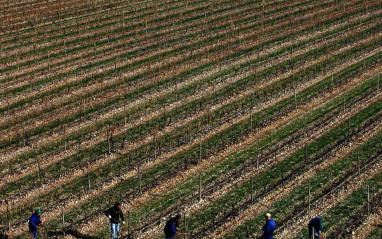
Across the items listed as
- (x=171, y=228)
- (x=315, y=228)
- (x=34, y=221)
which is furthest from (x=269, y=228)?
(x=34, y=221)

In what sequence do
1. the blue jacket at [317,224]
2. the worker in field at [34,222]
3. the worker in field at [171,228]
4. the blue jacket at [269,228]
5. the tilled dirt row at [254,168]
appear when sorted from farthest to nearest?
the tilled dirt row at [254,168] → the worker in field at [34,222] → the worker in field at [171,228] → the blue jacket at [317,224] → the blue jacket at [269,228]

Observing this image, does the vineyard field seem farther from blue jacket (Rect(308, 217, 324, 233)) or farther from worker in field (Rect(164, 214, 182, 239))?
worker in field (Rect(164, 214, 182, 239))

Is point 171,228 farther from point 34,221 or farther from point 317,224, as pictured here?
point 34,221

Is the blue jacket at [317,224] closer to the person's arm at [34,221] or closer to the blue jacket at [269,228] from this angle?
the blue jacket at [269,228]

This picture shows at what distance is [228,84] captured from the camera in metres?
41.5

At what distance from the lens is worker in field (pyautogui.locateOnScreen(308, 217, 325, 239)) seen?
23.2 metres

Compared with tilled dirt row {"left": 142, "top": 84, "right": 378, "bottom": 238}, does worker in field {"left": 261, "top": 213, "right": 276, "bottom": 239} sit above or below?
above

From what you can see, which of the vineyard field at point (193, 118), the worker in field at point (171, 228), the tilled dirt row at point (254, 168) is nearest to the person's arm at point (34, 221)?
the vineyard field at point (193, 118)

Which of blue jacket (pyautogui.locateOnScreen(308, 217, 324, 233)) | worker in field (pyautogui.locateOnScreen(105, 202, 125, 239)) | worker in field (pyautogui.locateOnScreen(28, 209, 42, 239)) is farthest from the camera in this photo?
worker in field (pyautogui.locateOnScreen(28, 209, 42, 239))

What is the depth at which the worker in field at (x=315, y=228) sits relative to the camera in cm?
2317

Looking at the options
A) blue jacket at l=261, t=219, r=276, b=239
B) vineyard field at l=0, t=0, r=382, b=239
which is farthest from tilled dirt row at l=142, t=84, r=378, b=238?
blue jacket at l=261, t=219, r=276, b=239

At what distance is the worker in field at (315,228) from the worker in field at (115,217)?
6.67 meters

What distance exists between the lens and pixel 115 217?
24391 millimetres

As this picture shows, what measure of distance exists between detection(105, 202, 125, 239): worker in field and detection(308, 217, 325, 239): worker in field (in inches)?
263
